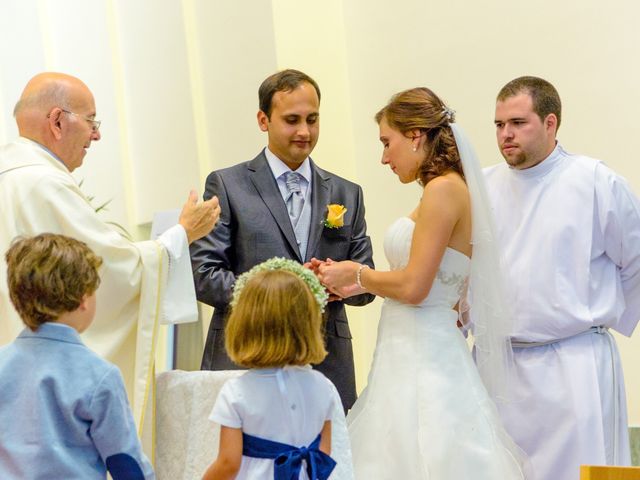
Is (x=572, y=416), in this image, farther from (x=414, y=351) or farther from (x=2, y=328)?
(x=2, y=328)

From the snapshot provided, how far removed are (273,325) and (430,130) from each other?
1.47 metres

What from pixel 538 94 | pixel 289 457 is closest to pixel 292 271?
pixel 289 457

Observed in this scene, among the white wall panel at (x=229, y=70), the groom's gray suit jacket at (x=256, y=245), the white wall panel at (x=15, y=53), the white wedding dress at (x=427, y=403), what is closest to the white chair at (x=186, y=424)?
the groom's gray suit jacket at (x=256, y=245)

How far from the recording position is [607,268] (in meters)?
5.02

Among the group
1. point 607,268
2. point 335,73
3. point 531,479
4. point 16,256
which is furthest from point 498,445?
point 335,73

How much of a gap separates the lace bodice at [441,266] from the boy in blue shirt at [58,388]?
1.60 metres

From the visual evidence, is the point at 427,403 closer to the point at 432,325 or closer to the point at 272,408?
the point at 432,325

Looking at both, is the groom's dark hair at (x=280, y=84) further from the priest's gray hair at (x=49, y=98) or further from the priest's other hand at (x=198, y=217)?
the priest's gray hair at (x=49, y=98)

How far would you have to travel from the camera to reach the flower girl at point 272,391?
3424 millimetres

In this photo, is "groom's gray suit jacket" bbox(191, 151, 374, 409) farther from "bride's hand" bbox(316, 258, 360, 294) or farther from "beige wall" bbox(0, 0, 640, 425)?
"beige wall" bbox(0, 0, 640, 425)

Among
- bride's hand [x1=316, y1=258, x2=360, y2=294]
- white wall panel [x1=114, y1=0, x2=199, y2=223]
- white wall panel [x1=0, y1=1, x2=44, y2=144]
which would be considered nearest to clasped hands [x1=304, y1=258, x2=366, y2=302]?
bride's hand [x1=316, y1=258, x2=360, y2=294]

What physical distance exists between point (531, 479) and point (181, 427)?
59.1 inches

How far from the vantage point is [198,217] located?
4.62 metres

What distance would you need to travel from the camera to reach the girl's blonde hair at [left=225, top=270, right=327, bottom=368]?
3438mm
